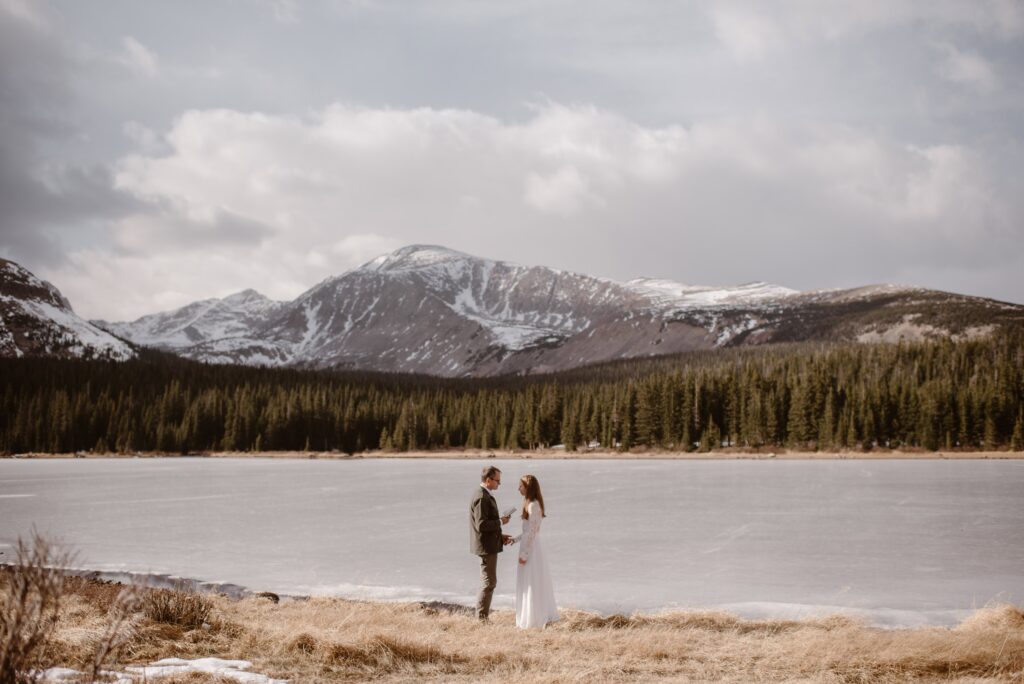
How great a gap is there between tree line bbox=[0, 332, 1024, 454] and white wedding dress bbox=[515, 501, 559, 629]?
325 feet

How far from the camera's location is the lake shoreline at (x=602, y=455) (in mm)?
92188

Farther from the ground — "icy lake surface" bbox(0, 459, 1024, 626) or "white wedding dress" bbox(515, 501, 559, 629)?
"white wedding dress" bbox(515, 501, 559, 629)

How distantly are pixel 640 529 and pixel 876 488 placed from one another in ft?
75.5

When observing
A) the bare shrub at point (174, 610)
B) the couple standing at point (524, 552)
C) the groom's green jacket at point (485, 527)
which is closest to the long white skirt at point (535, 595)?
the couple standing at point (524, 552)

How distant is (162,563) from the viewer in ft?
65.3

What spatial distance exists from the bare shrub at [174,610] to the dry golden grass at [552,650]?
78mm

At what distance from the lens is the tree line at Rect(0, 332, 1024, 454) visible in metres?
104

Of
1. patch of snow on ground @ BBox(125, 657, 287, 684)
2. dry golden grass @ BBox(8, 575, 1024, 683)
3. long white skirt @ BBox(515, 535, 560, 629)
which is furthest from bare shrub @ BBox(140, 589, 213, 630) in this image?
long white skirt @ BBox(515, 535, 560, 629)

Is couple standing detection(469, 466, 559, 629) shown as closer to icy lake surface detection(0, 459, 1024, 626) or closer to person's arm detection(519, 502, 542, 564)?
person's arm detection(519, 502, 542, 564)

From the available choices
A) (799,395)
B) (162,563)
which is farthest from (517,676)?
(799,395)

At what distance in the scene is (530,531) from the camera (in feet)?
41.6

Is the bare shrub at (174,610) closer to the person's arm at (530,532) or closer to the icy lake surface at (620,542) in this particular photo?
the person's arm at (530,532)

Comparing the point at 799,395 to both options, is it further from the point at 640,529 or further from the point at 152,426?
the point at 152,426

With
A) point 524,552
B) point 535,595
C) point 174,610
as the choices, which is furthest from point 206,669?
point 524,552
